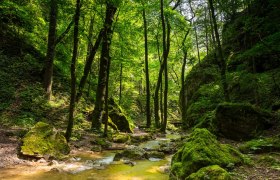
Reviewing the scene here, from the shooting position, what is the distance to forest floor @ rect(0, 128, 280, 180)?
242 inches

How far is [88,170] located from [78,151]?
3.16 metres

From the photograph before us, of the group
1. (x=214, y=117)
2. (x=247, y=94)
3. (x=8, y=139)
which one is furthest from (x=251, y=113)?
(x=8, y=139)

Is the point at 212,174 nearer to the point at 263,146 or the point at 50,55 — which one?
the point at 263,146

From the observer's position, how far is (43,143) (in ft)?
33.0

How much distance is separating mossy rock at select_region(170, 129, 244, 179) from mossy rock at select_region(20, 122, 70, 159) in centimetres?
477

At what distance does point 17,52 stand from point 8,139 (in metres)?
10.6

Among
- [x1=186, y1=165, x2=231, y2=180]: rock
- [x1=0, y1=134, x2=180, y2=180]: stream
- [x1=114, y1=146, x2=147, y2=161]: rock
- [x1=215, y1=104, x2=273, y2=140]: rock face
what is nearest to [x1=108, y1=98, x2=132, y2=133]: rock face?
[x1=114, y1=146, x2=147, y2=161]: rock

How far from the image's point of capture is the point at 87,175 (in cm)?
805

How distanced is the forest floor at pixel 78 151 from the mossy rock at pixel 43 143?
392 millimetres

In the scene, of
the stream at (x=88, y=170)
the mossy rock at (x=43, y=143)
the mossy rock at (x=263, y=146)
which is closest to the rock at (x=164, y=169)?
the stream at (x=88, y=170)

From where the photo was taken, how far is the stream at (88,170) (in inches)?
307

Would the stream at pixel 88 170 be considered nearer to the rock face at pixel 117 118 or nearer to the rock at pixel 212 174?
the rock at pixel 212 174

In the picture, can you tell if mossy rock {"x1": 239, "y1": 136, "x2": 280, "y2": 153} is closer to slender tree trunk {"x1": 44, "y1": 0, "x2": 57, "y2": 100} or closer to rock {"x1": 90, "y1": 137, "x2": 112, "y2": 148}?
rock {"x1": 90, "y1": 137, "x2": 112, "y2": 148}

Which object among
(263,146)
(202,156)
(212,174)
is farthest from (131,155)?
(212,174)
